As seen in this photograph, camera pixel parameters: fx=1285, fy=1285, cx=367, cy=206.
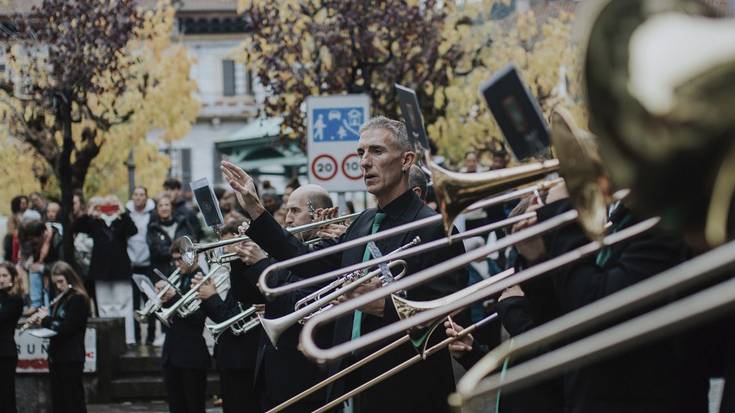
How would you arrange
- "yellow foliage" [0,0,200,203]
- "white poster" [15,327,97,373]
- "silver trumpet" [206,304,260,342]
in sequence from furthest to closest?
"yellow foliage" [0,0,200,203], "white poster" [15,327,97,373], "silver trumpet" [206,304,260,342]

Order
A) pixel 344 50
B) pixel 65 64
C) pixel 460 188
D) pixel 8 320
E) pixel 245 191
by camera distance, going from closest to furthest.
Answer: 1. pixel 460 188
2. pixel 245 191
3. pixel 8 320
4. pixel 344 50
5. pixel 65 64

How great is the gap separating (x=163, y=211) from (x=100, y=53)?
4.58 m

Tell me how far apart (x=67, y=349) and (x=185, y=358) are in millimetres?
1820

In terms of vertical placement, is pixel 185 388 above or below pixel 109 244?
below

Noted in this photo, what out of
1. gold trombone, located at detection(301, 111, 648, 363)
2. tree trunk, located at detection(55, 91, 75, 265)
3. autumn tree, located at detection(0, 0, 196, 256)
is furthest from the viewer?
autumn tree, located at detection(0, 0, 196, 256)

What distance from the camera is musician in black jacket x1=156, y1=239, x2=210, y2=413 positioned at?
9.35 meters

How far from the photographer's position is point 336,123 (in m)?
11.4

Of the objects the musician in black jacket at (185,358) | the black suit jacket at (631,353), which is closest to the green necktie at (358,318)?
the black suit jacket at (631,353)

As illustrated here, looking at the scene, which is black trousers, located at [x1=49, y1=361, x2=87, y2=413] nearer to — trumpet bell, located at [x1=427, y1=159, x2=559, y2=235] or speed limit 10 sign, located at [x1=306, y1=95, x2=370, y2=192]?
speed limit 10 sign, located at [x1=306, y1=95, x2=370, y2=192]

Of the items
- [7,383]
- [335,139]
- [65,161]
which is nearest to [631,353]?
[335,139]

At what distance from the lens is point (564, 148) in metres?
3.21

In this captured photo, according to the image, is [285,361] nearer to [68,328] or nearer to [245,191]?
[245,191]

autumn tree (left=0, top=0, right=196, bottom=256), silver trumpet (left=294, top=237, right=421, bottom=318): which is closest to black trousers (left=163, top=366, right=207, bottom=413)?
silver trumpet (left=294, top=237, right=421, bottom=318)

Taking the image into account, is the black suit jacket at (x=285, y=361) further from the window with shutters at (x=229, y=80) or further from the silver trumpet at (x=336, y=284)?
the window with shutters at (x=229, y=80)
